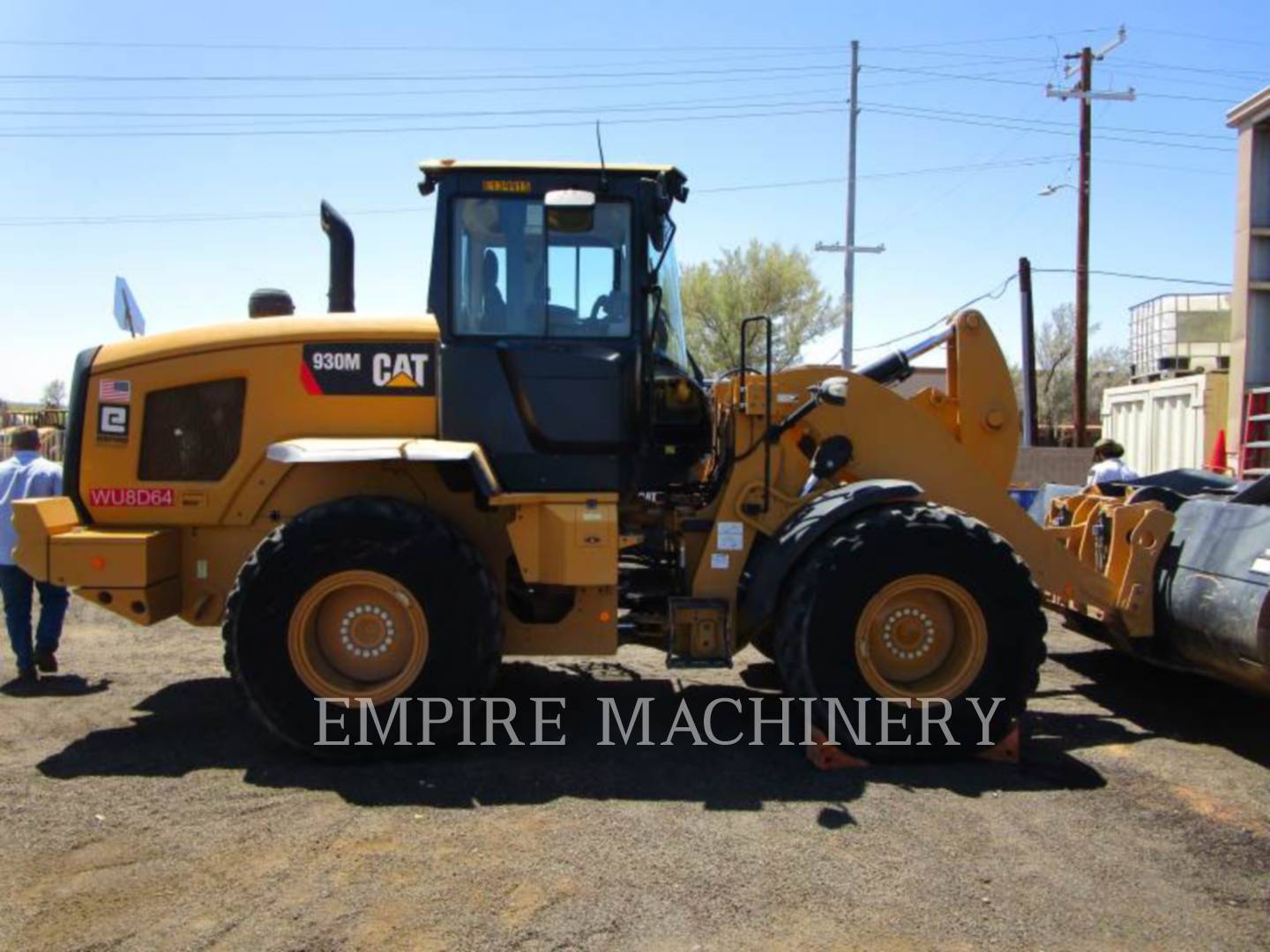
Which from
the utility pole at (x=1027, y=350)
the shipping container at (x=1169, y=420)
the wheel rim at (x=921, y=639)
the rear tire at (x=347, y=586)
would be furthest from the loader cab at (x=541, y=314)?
the utility pole at (x=1027, y=350)

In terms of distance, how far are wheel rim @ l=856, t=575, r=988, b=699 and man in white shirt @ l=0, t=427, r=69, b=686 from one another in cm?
512

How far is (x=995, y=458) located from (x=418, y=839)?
3.80 meters

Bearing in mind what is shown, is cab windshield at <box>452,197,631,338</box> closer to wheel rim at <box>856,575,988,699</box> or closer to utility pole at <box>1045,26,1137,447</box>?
wheel rim at <box>856,575,988,699</box>

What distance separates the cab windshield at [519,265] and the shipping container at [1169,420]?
10563 mm

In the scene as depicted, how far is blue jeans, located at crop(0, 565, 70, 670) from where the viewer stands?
6832 mm

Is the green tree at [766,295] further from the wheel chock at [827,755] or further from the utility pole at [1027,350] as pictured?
the wheel chock at [827,755]

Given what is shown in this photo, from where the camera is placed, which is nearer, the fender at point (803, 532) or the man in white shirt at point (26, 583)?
the fender at point (803, 532)

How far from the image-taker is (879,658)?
17.6ft

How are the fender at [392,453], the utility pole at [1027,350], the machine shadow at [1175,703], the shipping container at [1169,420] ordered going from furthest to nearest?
the utility pole at [1027,350] → the shipping container at [1169,420] → the machine shadow at [1175,703] → the fender at [392,453]

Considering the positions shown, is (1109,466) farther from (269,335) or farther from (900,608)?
(269,335)

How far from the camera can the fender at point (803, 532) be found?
5.25 m

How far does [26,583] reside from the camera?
698 centimetres

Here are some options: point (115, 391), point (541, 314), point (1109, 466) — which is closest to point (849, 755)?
point (541, 314)

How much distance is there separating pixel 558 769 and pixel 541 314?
2.28 metres
